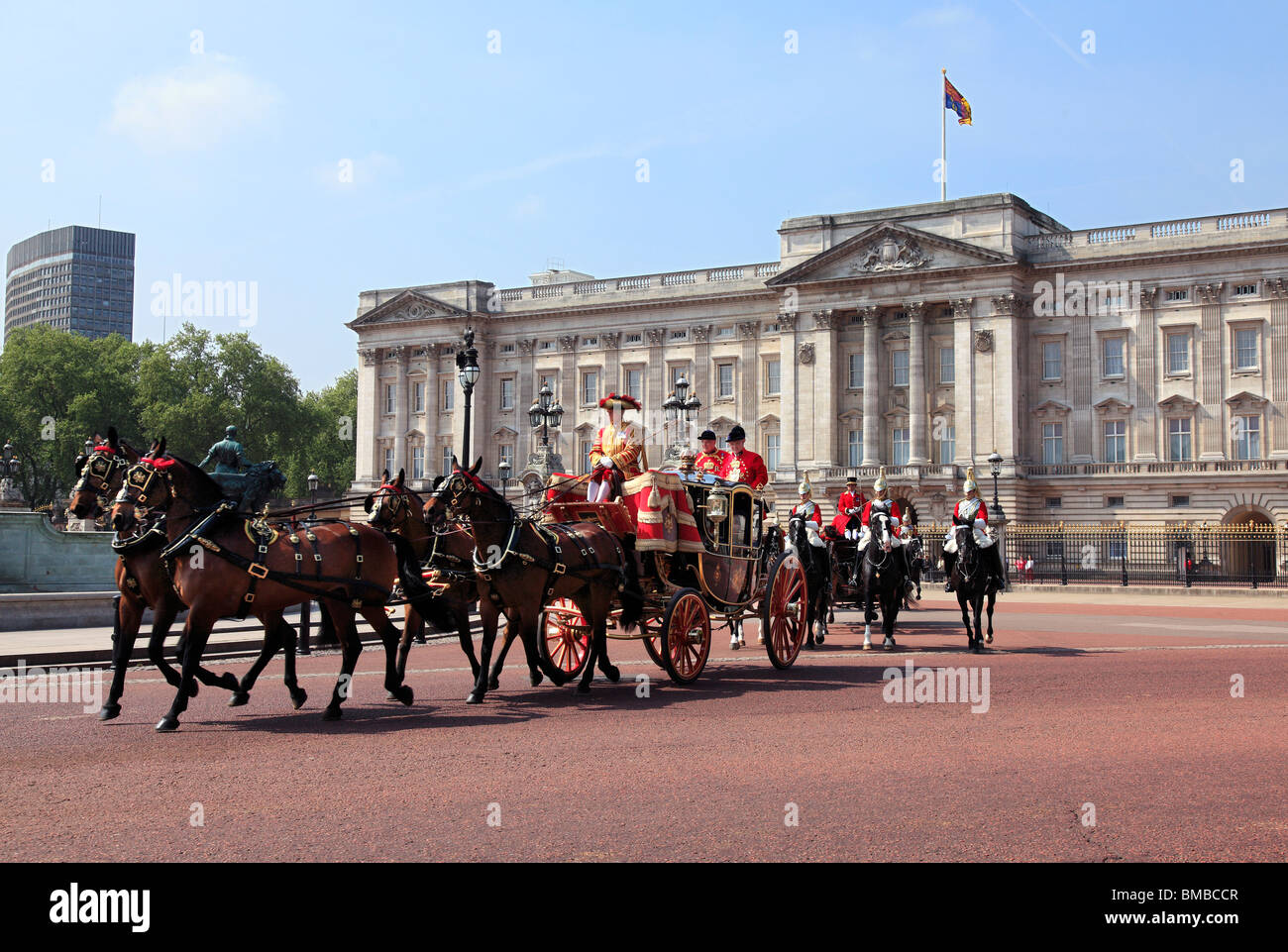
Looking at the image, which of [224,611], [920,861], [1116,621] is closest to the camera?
[920,861]

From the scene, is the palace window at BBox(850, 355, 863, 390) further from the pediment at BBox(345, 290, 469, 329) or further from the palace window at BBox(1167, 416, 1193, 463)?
the pediment at BBox(345, 290, 469, 329)

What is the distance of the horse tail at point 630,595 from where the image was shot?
12970 mm

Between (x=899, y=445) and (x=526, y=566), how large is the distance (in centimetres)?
5497

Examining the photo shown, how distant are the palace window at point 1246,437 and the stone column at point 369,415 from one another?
50.2 meters

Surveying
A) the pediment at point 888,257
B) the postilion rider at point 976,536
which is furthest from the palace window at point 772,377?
the postilion rider at point 976,536

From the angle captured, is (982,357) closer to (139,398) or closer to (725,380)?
(725,380)

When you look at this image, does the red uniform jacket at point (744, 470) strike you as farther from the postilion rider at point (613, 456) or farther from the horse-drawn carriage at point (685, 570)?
the postilion rider at point (613, 456)

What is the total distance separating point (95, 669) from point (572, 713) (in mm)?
7434

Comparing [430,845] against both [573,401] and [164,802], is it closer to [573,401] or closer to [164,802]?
[164,802]

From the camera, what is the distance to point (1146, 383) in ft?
197

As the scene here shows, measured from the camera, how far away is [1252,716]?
11.1 metres

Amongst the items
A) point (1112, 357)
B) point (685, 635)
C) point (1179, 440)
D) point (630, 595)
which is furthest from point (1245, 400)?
point (630, 595)
